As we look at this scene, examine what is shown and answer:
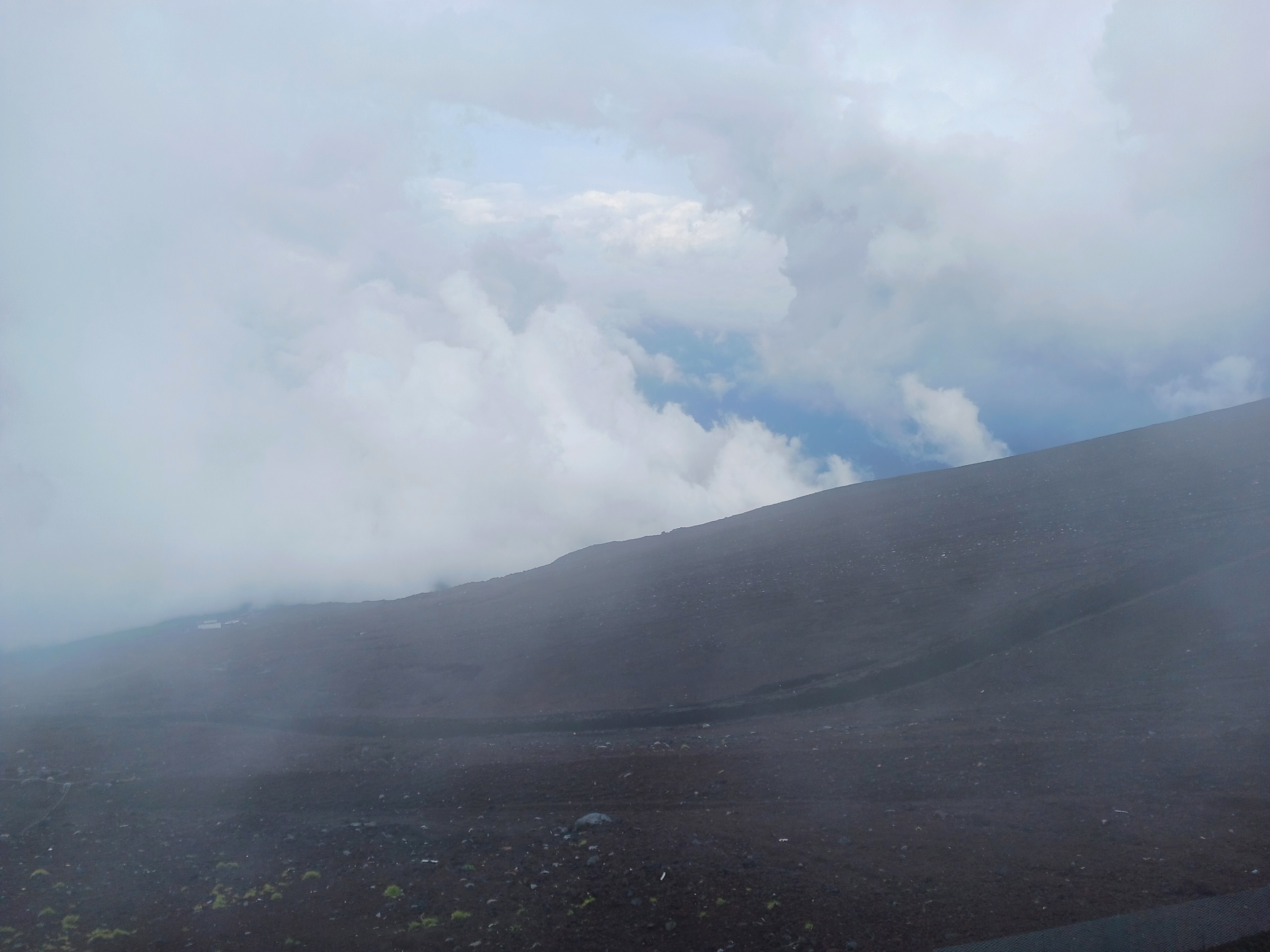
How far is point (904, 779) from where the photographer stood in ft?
40.9

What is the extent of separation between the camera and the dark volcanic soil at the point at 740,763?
9109 millimetres

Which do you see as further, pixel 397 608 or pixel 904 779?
pixel 397 608

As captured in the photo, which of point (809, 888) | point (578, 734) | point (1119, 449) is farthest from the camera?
point (1119, 449)

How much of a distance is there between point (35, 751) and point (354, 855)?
37.5 ft

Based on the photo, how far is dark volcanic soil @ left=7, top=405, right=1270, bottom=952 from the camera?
29.9 feet

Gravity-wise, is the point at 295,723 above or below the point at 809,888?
above

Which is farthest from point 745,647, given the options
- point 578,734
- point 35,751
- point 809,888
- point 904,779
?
point 35,751

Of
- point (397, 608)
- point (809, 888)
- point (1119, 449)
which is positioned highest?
point (1119, 449)

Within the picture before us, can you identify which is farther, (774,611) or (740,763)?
(774,611)

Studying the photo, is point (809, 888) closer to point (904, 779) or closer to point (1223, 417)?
point (904, 779)

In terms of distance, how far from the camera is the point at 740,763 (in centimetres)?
1413

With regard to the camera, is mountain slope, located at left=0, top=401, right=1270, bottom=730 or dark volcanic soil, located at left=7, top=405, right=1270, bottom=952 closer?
dark volcanic soil, located at left=7, top=405, right=1270, bottom=952

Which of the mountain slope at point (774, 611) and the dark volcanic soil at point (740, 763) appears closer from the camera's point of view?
the dark volcanic soil at point (740, 763)

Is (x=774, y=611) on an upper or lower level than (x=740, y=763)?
upper
